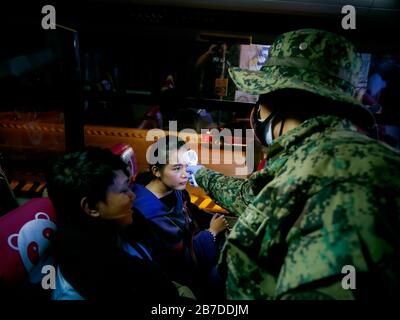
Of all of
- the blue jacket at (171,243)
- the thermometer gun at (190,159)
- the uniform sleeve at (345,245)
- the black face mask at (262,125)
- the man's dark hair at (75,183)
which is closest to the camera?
the uniform sleeve at (345,245)

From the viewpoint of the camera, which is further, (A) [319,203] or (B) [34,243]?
(B) [34,243]

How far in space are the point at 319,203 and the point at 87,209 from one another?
1316 mm

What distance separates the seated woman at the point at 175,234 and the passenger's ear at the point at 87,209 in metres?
0.65

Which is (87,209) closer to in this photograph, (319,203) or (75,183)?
(75,183)

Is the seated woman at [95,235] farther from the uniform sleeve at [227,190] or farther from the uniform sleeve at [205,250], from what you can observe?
the uniform sleeve at [227,190]

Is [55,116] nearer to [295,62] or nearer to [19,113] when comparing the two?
[19,113]

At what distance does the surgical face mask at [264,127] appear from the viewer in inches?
62.7

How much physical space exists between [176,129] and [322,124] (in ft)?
17.4

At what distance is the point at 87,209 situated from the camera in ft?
5.94

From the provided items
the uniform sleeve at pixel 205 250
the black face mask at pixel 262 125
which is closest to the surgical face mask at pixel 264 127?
the black face mask at pixel 262 125

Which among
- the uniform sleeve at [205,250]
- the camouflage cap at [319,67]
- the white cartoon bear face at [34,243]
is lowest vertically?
the uniform sleeve at [205,250]

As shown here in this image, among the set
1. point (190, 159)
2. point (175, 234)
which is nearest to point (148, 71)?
point (190, 159)

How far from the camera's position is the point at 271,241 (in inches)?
47.2
